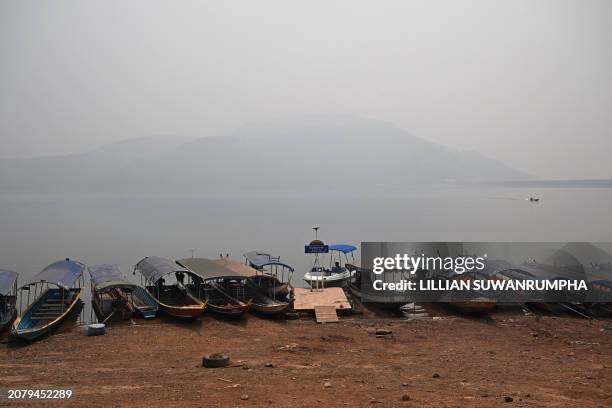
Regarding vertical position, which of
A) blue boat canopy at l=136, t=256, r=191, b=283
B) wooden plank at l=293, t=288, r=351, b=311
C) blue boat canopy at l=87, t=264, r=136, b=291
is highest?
blue boat canopy at l=136, t=256, r=191, b=283

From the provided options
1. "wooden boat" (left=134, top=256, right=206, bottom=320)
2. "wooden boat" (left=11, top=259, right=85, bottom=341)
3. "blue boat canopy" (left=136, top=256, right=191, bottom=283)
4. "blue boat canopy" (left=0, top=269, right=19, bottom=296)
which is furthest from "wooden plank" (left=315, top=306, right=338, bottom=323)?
"blue boat canopy" (left=0, top=269, right=19, bottom=296)

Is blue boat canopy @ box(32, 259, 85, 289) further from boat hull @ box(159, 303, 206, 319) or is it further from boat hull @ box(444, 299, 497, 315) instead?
boat hull @ box(444, 299, 497, 315)

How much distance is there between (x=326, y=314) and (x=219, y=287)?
709 cm

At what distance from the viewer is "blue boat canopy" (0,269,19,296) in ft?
75.5

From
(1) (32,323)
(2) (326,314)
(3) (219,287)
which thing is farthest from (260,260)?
(1) (32,323)

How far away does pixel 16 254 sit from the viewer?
192 ft

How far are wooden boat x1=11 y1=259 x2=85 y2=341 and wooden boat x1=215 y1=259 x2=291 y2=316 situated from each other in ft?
25.4

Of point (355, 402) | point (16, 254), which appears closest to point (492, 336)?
point (355, 402)

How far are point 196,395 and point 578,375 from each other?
10.6 metres

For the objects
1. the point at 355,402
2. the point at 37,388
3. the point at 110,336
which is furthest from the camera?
the point at 110,336

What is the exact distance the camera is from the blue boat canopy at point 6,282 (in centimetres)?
2300

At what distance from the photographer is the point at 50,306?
23.3 metres

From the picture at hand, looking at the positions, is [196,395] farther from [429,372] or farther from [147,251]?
[147,251]

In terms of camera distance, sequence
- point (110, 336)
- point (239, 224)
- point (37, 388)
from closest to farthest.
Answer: point (37, 388) < point (110, 336) < point (239, 224)
